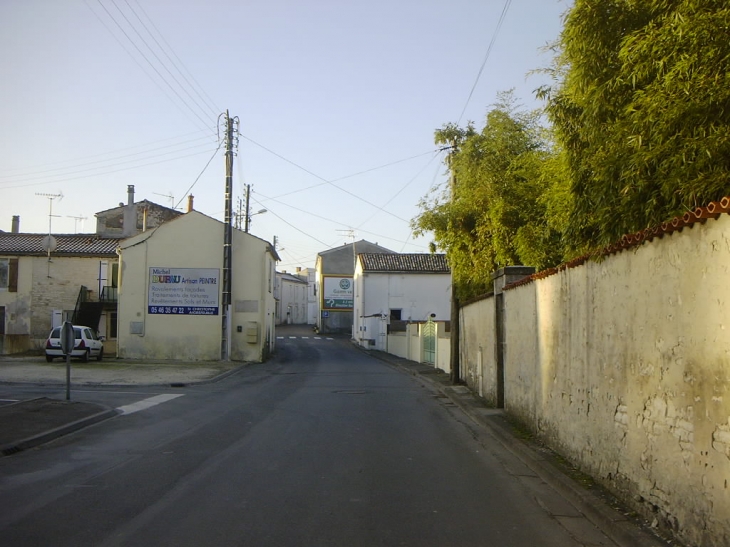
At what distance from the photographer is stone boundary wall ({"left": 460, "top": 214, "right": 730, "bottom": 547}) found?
500 centimetres

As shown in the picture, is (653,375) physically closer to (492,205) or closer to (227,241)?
(492,205)

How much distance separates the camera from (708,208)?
196 inches

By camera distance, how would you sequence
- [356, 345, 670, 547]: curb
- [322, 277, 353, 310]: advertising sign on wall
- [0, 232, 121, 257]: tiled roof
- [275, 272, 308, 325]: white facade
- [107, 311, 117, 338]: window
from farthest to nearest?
1. [275, 272, 308, 325]: white facade
2. [322, 277, 353, 310]: advertising sign on wall
3. [107, 311, 117, 338]: window
4. [0, 232, 121, 257]: tiled roof
5. [356, 345, 670, 547]: curb

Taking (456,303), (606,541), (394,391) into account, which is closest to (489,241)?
(456,303)

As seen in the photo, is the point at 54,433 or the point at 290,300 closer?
the point at 54,433

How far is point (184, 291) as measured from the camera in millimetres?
35281

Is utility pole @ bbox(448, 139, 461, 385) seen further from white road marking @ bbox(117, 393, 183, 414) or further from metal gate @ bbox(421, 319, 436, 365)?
metal gate @ bbox(421, 319, 436, 365)

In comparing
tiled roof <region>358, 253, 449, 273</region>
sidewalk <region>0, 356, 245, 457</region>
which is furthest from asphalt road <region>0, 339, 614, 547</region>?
tiled roof <region>358, 253, 449, 273</region>

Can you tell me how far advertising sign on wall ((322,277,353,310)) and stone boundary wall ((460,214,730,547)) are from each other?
226 ft

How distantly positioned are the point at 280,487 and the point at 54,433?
5313 millimetres

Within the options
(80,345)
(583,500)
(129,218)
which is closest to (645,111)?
(583,500)

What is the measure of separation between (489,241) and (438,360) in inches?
414

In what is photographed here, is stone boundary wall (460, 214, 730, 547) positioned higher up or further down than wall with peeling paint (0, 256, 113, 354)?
further down

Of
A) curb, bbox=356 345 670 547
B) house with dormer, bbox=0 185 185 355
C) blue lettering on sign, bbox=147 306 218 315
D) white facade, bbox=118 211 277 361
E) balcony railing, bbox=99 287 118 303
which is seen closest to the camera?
curb, bbox=356 345 670 547
